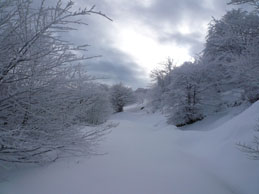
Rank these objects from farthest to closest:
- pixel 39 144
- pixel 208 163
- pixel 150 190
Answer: pixel 208 163 < pixel 39 144 < pixel 150 190

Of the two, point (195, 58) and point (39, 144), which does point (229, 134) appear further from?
point (195, 58)

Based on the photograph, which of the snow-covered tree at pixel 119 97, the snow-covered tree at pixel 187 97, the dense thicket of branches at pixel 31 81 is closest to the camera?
the dense thicket of branches at pixel 31 81

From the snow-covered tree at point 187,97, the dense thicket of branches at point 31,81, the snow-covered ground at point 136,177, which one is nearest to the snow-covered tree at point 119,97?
the snow-covered tree at point 187,97

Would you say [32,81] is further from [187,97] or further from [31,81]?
[187,97]

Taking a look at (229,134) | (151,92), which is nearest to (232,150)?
(229,134)

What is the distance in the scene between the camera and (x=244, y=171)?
8.08ft

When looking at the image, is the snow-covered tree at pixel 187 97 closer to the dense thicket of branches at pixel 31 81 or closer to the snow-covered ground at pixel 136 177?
the snow-covered ground at pixel 136 177

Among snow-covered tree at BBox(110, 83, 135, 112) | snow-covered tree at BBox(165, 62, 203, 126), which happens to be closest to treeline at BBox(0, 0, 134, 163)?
snow-covered tree at BBox(165, 62, 203, 126)

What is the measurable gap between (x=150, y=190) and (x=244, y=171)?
1.86m

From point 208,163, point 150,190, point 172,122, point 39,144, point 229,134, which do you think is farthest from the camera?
point 172,122

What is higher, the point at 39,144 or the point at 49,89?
the point at 49,89

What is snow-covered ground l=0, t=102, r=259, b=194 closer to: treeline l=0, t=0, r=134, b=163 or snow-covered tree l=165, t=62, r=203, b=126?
treeline l=0, t=0, r=134, b=163

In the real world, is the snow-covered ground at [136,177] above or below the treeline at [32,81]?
below

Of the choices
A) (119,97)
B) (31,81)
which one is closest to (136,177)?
(31,81)
